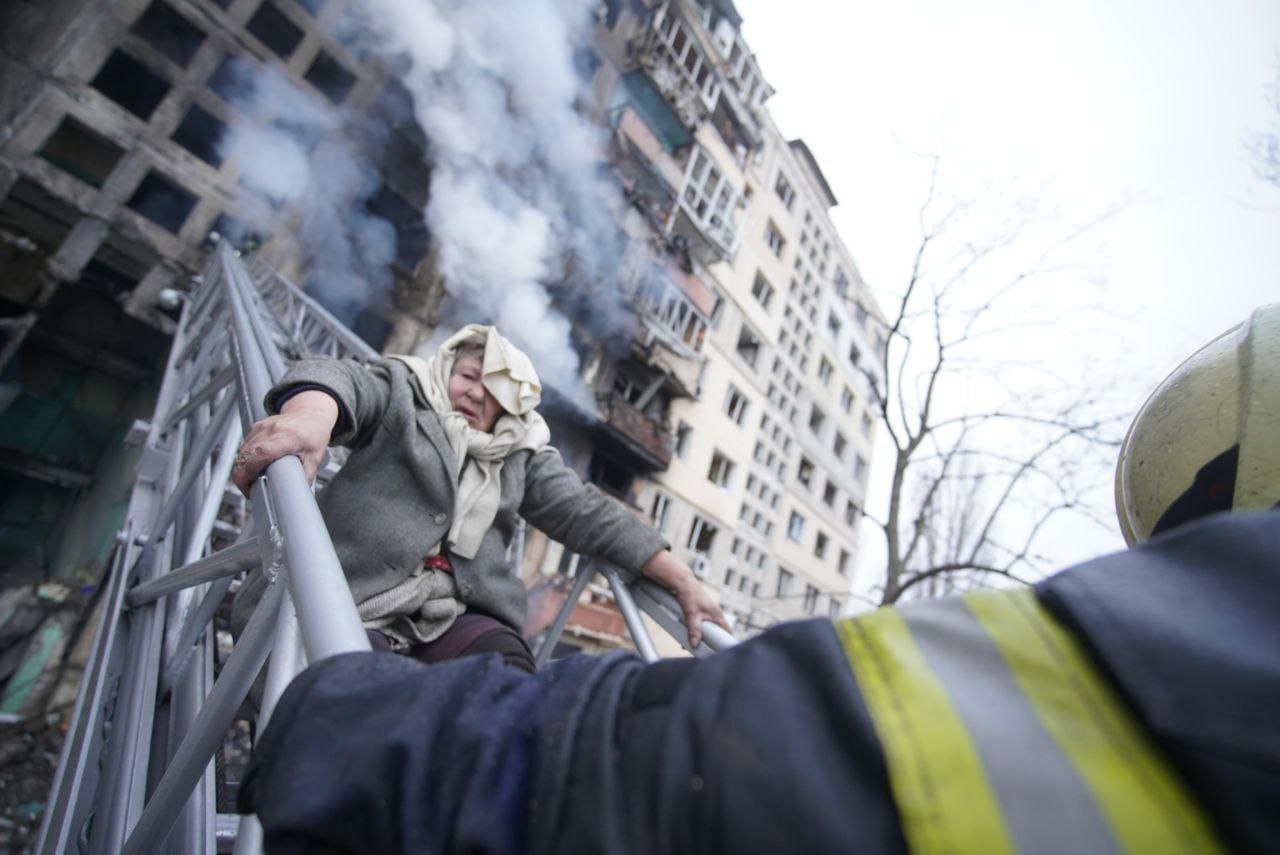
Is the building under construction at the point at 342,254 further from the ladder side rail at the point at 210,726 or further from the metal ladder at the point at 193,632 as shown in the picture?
the ladder side rail at the point at 210,726

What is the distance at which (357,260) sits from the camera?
11891 millimetres

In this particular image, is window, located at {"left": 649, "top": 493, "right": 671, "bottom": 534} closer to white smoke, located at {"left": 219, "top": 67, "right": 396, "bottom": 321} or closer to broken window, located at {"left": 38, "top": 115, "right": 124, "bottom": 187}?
white smoke, located at {"left": 219, "top": 67, "right": 396, "bottom": 321}

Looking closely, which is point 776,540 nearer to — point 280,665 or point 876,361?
point 876,361

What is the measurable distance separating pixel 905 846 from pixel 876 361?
34.6 metres

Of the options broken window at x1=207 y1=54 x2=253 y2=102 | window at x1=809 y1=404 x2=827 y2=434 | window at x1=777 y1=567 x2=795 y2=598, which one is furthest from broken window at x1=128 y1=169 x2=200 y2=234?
window at x1=809 y1=404 x2=827 y2=434

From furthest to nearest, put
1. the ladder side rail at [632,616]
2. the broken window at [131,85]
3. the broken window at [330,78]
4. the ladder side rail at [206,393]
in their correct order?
the broken window at [330,78] → the broken window at [131,85] → the ladder side rail at [206,393] → the ladder side rail at [632,616]

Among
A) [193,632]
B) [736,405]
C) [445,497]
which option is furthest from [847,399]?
[193,632]

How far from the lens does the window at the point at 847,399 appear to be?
2888 cm

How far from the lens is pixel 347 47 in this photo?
11695 millimetres

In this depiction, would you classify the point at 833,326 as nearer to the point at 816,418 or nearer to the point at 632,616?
the point at 816,418

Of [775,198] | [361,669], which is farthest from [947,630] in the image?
[775,198]

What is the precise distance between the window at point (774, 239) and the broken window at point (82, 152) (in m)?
20.3

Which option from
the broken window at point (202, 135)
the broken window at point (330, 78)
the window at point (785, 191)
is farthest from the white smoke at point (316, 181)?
the window at point (785, 191)

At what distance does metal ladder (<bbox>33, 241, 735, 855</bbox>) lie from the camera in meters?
0.90
